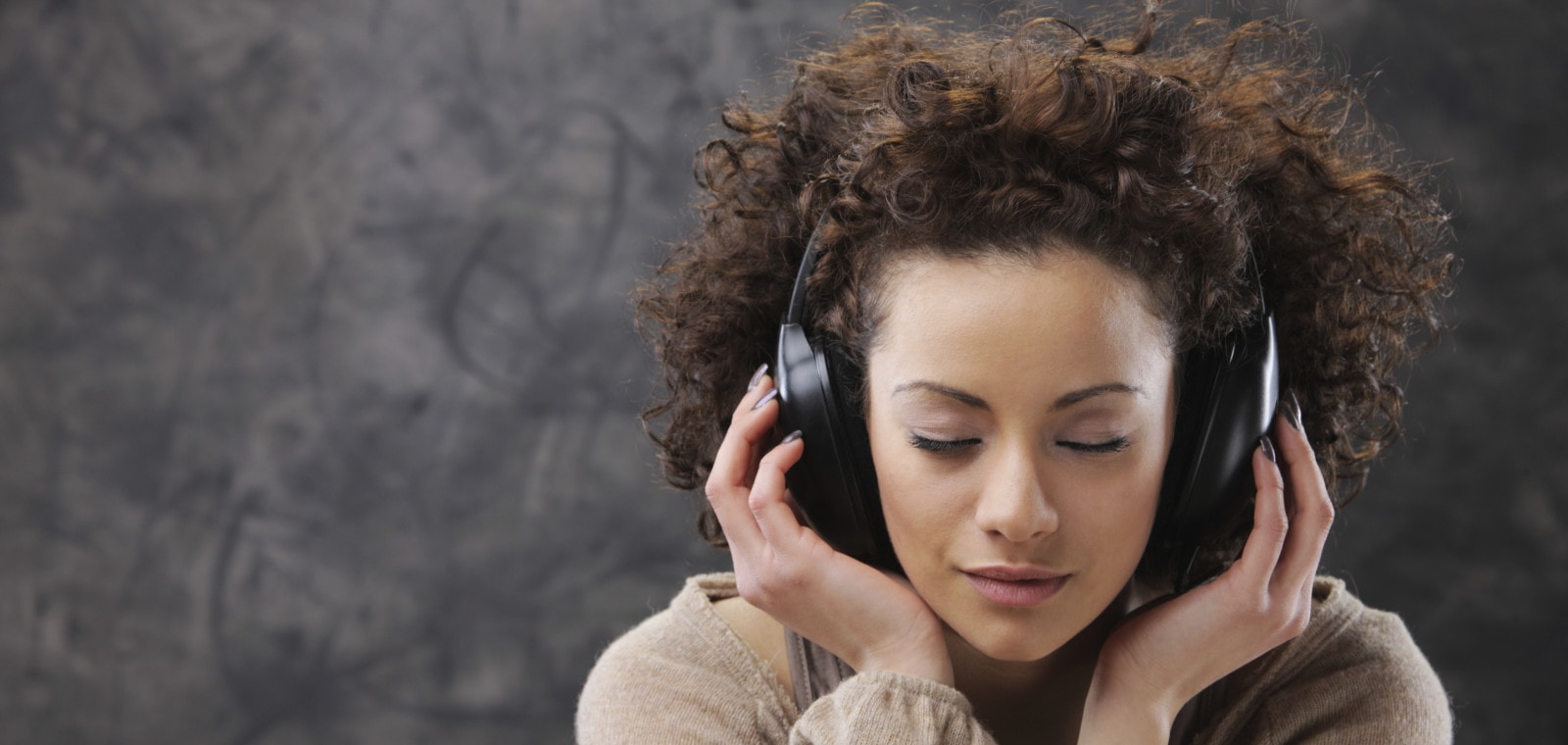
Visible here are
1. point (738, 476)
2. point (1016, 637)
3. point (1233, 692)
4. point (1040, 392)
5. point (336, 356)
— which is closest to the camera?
point (1040, 392)

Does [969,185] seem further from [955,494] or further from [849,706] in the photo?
[849,706]

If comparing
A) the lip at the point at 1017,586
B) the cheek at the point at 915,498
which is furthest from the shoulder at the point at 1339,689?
the cheek at the point at 915,498

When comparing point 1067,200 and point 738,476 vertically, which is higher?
point 1067,200

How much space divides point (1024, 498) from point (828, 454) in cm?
24

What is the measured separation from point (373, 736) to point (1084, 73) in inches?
87.9

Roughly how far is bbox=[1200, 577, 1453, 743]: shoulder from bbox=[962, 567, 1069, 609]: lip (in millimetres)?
414

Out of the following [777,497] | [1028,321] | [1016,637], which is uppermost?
[1028,321]

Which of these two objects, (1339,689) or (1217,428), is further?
(1339,689)

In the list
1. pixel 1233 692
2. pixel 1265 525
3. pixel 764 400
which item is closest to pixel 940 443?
pixel 764 400

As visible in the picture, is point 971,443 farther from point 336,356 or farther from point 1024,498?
point 336,356

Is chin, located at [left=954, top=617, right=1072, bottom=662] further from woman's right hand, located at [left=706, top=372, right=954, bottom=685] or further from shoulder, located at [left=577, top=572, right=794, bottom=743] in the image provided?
shoulder, located at [left=577, top=572, right=794, bottom=743]

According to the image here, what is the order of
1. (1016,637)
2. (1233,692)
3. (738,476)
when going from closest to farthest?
(1016,637) < (738,476) < (1233,692)

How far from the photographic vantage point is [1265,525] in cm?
157

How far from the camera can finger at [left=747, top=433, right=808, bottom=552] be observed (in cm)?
162
